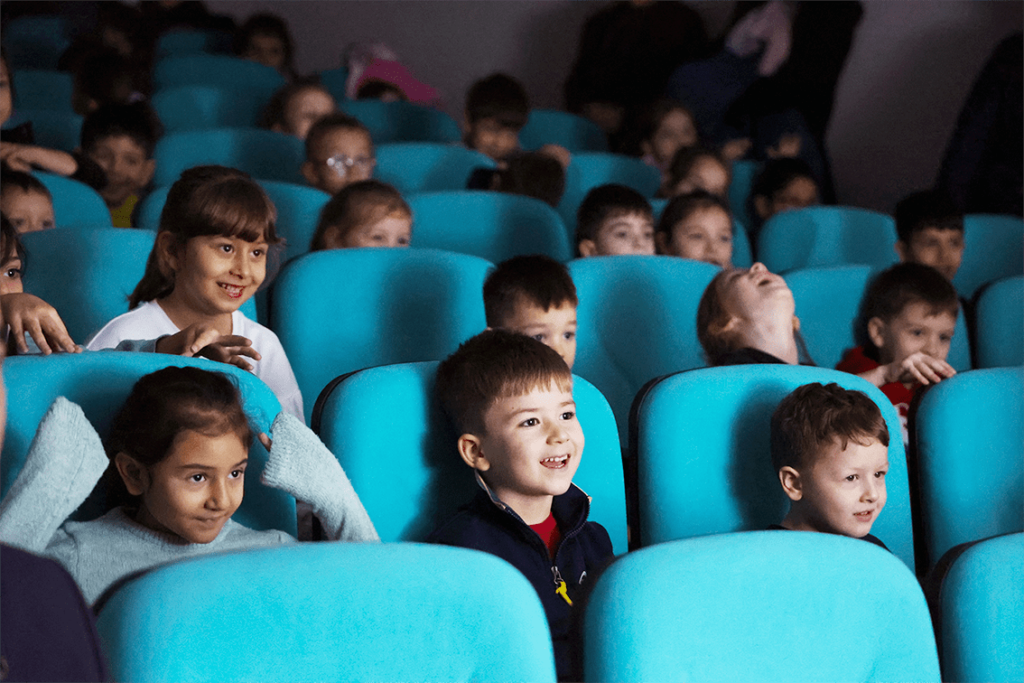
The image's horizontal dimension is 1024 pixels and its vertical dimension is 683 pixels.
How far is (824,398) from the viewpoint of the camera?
1577mm

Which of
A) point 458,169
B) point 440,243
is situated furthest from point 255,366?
point 458,169

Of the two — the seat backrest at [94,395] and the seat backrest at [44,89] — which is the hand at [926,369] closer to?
the seat backrest at [94,395]

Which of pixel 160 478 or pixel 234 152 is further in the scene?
pixel 234 152

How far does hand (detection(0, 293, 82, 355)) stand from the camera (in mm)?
1413

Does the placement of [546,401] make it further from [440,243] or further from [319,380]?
[440,243]

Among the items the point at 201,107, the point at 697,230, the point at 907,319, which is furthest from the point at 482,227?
the point at 201,107

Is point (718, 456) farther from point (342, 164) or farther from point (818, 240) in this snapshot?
point (342, 164)

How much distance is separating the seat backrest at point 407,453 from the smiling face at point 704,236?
1325 millimetres

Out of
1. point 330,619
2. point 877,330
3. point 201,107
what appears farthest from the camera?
point 201,107

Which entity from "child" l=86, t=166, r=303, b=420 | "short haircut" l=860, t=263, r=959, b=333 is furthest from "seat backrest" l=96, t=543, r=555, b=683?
"short haircut" l=860, t=263, r=959, b=333

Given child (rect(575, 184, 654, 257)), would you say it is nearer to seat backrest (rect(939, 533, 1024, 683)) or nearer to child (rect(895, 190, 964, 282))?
child (rect(895, 190, 964, 282))

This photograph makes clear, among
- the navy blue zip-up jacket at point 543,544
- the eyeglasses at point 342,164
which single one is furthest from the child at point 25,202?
the navy blue zip-up jacket at point 543,544

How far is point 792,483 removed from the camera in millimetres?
1600

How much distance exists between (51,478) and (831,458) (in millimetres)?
1076
